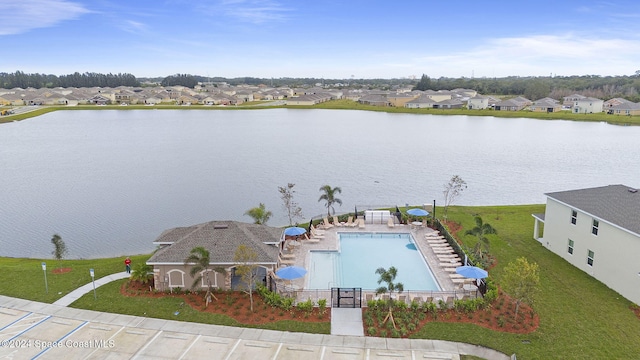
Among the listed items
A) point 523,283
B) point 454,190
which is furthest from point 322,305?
point 454,190

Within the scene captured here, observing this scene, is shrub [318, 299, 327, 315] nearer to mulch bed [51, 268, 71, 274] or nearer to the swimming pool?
the swimming pool

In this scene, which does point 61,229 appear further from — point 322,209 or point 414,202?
point 414,202

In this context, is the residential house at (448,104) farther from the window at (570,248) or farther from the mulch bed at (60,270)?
the mulch bed at (60,270)

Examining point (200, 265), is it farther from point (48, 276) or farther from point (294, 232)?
point (48, 276)

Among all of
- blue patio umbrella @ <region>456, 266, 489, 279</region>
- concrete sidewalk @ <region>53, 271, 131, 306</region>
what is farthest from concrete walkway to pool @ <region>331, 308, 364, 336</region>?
concrete sidewalk @ <region>53, 271, 131, 306</region>

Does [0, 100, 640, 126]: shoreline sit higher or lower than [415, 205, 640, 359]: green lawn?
higher

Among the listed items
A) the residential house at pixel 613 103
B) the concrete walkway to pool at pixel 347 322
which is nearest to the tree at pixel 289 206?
the concrete walkway to pool at pixel 347 322

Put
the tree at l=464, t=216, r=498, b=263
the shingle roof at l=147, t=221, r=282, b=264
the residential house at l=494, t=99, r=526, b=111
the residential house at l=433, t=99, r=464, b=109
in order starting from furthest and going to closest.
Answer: the residential house at l=433, t=99, r=464, b=109 < the residential house at l=494, t=99, r=526, b=111 < the tree at l=464, t=216, r=498, b=263 < the shingle roof at l=147, t=221, r=282, b=264
